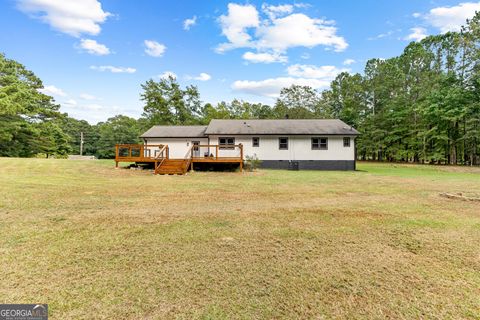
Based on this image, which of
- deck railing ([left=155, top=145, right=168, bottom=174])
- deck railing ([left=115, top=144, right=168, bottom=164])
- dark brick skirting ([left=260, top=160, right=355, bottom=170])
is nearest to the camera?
deck railing ([left=155, top=145, right=168, bottom=174])

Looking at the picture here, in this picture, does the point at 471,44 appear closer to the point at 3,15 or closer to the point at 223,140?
the point at 223,140

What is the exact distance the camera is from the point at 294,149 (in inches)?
722

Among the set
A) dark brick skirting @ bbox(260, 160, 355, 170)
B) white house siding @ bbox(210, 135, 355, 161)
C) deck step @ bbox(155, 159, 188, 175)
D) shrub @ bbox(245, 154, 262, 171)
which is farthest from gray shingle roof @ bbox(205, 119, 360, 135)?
deck step @ bbox(155, 159, 188, 175)

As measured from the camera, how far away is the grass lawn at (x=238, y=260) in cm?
228

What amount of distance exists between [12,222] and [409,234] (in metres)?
7.48

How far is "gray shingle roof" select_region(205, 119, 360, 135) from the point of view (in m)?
18.2

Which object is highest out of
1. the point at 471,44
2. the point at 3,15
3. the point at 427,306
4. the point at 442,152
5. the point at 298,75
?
the point at 298,75

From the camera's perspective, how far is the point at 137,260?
319cm

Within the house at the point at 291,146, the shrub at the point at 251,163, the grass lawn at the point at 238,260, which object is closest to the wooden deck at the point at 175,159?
the house at the point at 291,146

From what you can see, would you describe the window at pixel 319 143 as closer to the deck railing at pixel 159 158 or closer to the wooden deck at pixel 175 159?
the wooden deck at pixel 175 159

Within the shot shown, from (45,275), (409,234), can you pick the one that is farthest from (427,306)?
(45,275)

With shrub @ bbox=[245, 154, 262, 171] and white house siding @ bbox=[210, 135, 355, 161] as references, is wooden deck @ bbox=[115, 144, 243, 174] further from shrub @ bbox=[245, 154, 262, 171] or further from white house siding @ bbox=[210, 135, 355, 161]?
white house siding @ bbox=[210, 135, 355, 161]

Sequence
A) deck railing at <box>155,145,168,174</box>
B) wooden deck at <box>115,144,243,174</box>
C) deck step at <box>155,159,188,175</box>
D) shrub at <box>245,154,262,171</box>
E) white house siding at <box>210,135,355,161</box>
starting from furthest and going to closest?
white house siding at <box>210,135,355,161</box>, shrub at <box>245,154,262,171</box>, deck railing at <box>155,145,168,174</box>, wooden deck at <box>115,144,243,174</box>, deck step at <box>155,159,188,175</box>

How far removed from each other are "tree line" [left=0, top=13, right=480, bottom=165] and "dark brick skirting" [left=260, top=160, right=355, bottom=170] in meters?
6.56
